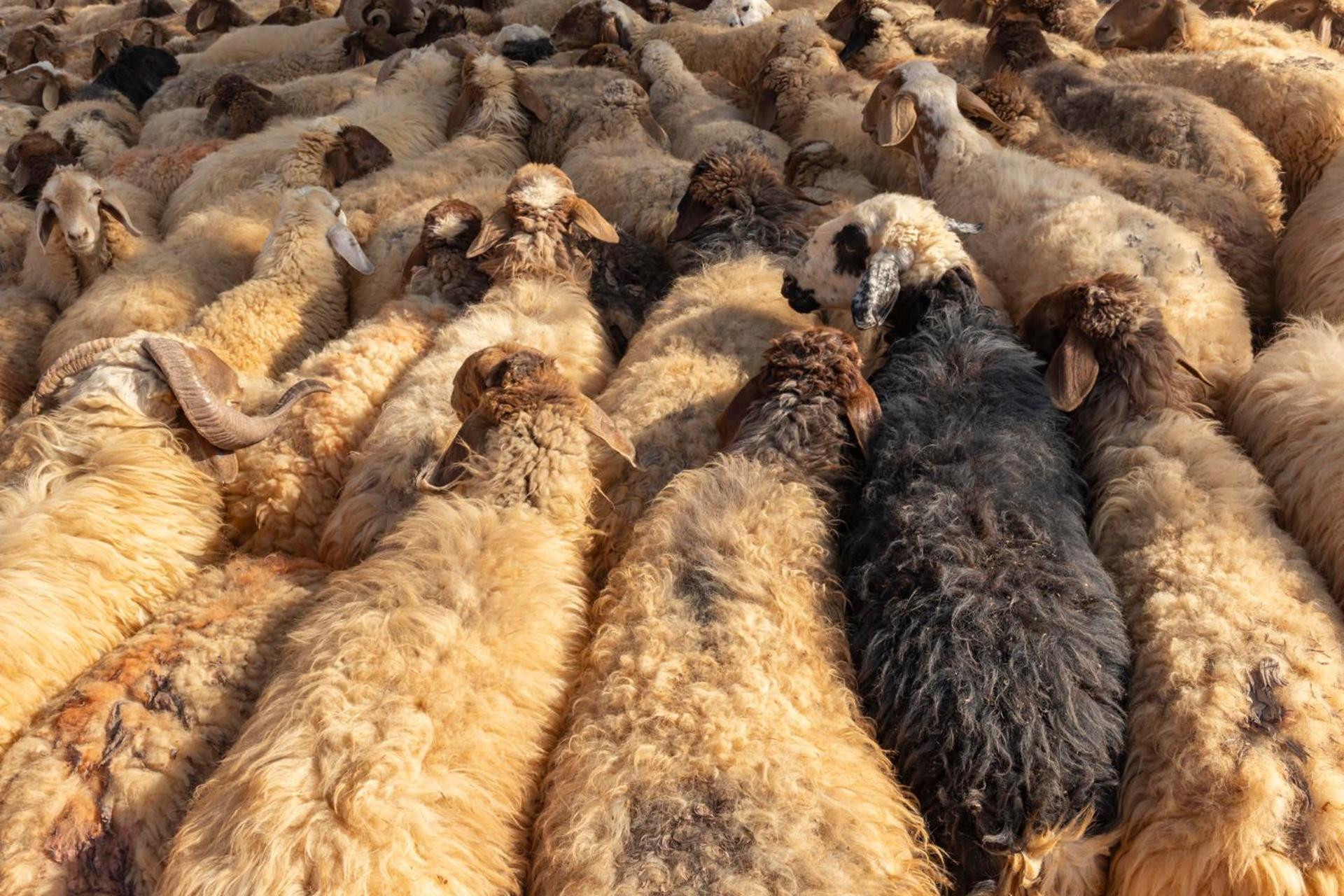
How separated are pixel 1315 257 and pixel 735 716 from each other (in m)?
4.29

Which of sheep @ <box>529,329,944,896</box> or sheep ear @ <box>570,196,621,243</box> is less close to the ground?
sheep @ <box>529,329,944,896</box>

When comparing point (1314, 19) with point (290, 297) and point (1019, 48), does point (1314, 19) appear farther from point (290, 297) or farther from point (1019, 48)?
point (290, 297)

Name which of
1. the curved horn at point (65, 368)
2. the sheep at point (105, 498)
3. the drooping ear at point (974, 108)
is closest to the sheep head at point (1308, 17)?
the drooping ear at point (974, 108)

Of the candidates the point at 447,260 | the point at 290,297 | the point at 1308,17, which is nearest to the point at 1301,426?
the point at 447,260

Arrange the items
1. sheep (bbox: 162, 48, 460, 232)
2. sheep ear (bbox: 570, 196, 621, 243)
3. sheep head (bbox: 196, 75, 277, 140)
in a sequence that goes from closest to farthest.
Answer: sheep ear (bbox: 570, 196, 621, 243), sheep (bbox: 162, 48, 460, 232), sheep head (bbox: 196, 75, 277, 140)

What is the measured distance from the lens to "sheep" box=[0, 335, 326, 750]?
342cm

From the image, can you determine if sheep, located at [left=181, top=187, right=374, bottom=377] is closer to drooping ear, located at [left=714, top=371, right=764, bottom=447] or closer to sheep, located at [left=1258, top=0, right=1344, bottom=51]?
drooping ear, located at [left=714, top=371, right=764, bottom=447]

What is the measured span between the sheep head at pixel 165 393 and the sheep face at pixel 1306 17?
8.88 meters

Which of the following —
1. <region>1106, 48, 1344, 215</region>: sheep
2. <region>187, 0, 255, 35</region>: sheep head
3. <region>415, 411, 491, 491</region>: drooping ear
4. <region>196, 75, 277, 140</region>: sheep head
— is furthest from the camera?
<region>187, 0, 255, 35</region>: sheep head

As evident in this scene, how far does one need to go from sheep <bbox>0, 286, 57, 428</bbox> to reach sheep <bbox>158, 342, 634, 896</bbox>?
3.77 m

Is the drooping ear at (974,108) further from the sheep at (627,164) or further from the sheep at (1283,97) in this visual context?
the sheep at (627,164)

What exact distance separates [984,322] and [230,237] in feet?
17.5

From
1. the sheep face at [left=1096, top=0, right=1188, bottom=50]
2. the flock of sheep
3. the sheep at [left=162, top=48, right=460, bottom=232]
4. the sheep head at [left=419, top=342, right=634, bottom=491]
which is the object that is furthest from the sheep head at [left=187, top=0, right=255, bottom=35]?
the sheep head at [left=419, top=342, right=634, bottom=491]

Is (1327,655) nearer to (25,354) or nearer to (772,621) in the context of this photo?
(772,621)
